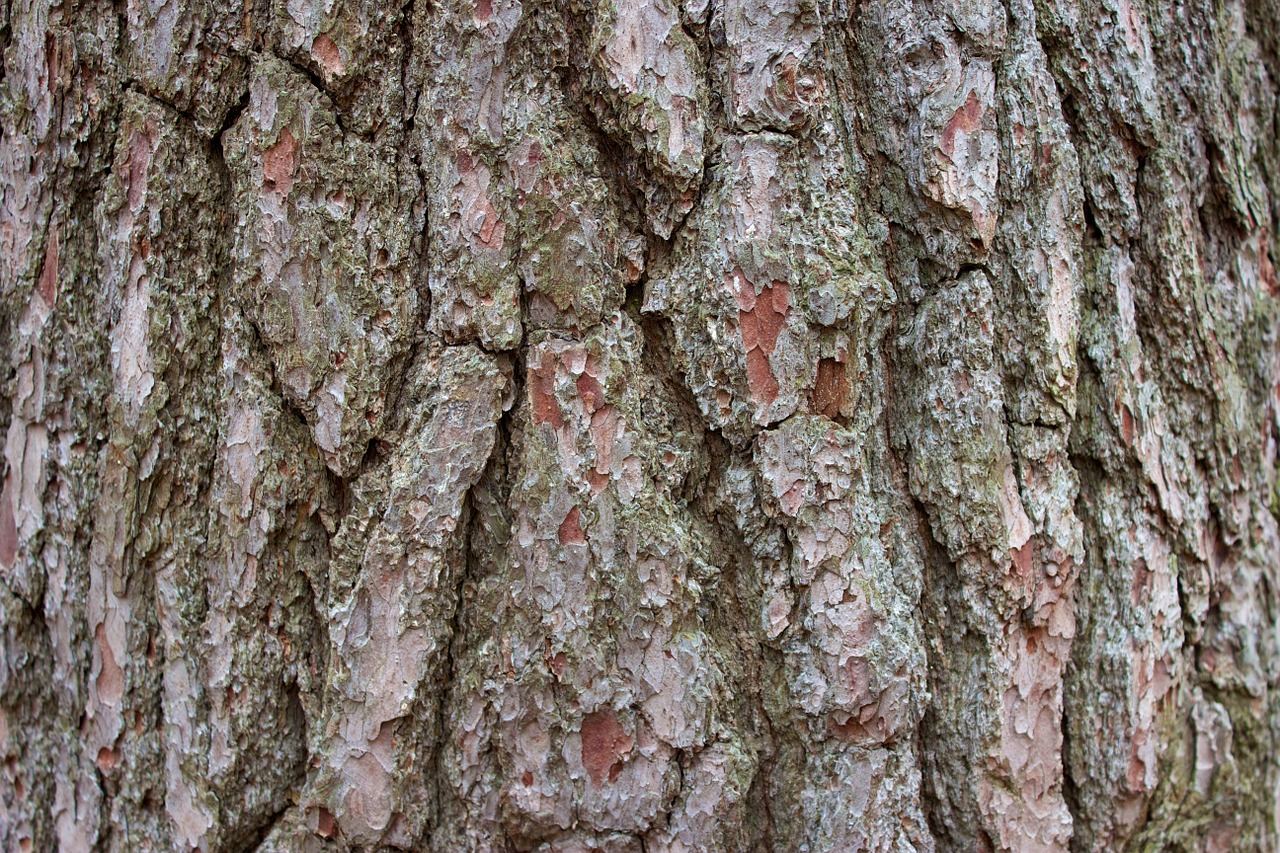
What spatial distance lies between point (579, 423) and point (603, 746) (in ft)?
1.38

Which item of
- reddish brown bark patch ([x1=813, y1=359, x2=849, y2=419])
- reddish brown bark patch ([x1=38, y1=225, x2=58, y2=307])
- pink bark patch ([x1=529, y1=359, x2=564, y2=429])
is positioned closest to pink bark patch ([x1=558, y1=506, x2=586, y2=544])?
pink bark patch ([x1=529, y1=359, x2=564, y2=429])

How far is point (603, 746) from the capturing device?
1159 mm

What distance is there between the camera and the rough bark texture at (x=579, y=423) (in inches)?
44.9

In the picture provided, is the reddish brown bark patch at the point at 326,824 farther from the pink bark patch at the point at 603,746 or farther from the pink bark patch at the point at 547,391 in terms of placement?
the pink bark patch at the point at 547,391

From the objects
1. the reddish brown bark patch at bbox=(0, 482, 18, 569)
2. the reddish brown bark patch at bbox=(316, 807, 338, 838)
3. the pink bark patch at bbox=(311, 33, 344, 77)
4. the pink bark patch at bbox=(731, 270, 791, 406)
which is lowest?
the reddish brown bark patch at bbox=(316, 807, 338, 838)

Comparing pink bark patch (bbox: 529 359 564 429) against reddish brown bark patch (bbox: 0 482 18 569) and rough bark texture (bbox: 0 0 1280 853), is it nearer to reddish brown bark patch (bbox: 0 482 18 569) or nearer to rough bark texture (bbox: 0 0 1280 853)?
rough bark texture (bbox: 0 0 1280 853)

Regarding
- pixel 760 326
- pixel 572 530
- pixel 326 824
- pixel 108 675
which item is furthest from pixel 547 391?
pixel 108 675

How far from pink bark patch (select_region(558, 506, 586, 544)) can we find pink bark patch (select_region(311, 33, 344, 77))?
65 centimetres

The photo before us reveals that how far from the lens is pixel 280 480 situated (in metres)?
1.18

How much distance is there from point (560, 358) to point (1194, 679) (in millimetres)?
1097

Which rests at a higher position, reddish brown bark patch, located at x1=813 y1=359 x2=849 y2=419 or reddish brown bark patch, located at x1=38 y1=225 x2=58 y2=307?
reddish brown bark patch, located at x1=38 y1=225 x2=58 y2=307

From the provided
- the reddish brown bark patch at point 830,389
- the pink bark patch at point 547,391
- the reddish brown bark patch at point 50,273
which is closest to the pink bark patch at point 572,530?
the pink bark patch at point 547,391

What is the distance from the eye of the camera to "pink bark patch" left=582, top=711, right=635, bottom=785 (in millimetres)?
1157

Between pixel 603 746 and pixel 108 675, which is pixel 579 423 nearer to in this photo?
pixel 603 746
